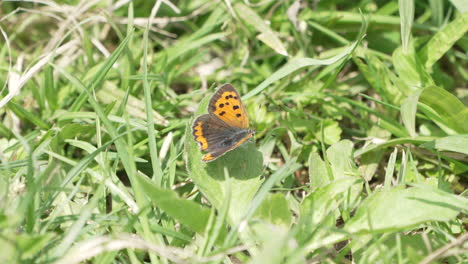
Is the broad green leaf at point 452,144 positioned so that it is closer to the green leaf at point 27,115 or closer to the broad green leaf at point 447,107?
the broad green leaf at point 447,107

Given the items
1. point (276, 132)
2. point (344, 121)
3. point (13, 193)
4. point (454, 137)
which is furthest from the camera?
point (344, 121)

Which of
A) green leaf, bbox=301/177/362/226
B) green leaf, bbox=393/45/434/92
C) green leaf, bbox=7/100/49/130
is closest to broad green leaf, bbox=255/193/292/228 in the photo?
green leaf, bbox=301/177/362/226

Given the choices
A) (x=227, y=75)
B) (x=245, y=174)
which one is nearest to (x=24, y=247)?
(x=245, y=174)

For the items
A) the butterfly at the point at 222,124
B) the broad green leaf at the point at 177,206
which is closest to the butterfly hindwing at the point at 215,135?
the butterfly at the point at 222,124

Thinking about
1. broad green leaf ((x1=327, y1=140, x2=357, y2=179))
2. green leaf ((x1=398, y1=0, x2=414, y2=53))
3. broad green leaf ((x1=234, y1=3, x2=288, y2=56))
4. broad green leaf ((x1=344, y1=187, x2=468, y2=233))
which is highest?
green leaf ((x1=398, y1=0, x2=414, y2=53))

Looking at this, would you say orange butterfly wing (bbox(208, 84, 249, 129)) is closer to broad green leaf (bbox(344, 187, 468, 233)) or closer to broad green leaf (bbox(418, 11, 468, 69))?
broad green leaf (bbox(344, 187, 468, 233))

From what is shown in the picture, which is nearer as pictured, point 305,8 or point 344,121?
point 344,121

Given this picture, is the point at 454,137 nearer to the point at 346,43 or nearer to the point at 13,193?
the point at 346,43
